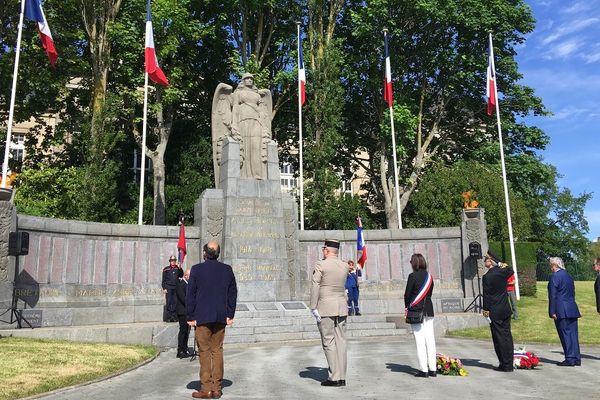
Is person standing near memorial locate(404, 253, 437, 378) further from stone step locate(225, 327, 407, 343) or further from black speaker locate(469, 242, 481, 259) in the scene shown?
black speaker locate(469, 242, 481, 259)

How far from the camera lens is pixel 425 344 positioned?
28.3ft

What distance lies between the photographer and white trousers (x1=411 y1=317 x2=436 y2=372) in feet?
27.9

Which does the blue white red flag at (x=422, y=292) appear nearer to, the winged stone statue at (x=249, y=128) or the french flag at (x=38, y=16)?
the winged stone statue at (x=249, y=128)

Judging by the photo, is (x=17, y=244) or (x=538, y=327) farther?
(x=538, y=327)

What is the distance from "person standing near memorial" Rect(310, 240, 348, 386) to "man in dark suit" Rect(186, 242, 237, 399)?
1363mm

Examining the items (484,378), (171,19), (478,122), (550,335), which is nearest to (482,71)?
(478,122)

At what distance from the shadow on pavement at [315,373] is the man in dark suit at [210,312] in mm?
1979

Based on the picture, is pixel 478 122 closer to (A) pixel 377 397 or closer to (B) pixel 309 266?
(B) pixel 309 266

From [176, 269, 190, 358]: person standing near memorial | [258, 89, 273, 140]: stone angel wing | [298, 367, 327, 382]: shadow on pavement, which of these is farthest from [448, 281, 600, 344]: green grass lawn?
[258, 89, 273, 140]: stone angel wing

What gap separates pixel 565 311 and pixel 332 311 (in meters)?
5.31

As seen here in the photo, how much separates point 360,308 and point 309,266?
2820mm

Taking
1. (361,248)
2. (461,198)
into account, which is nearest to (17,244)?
(361,248)

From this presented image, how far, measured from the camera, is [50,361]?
30.7 ft

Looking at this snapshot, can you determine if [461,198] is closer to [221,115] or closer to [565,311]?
[221,115]
